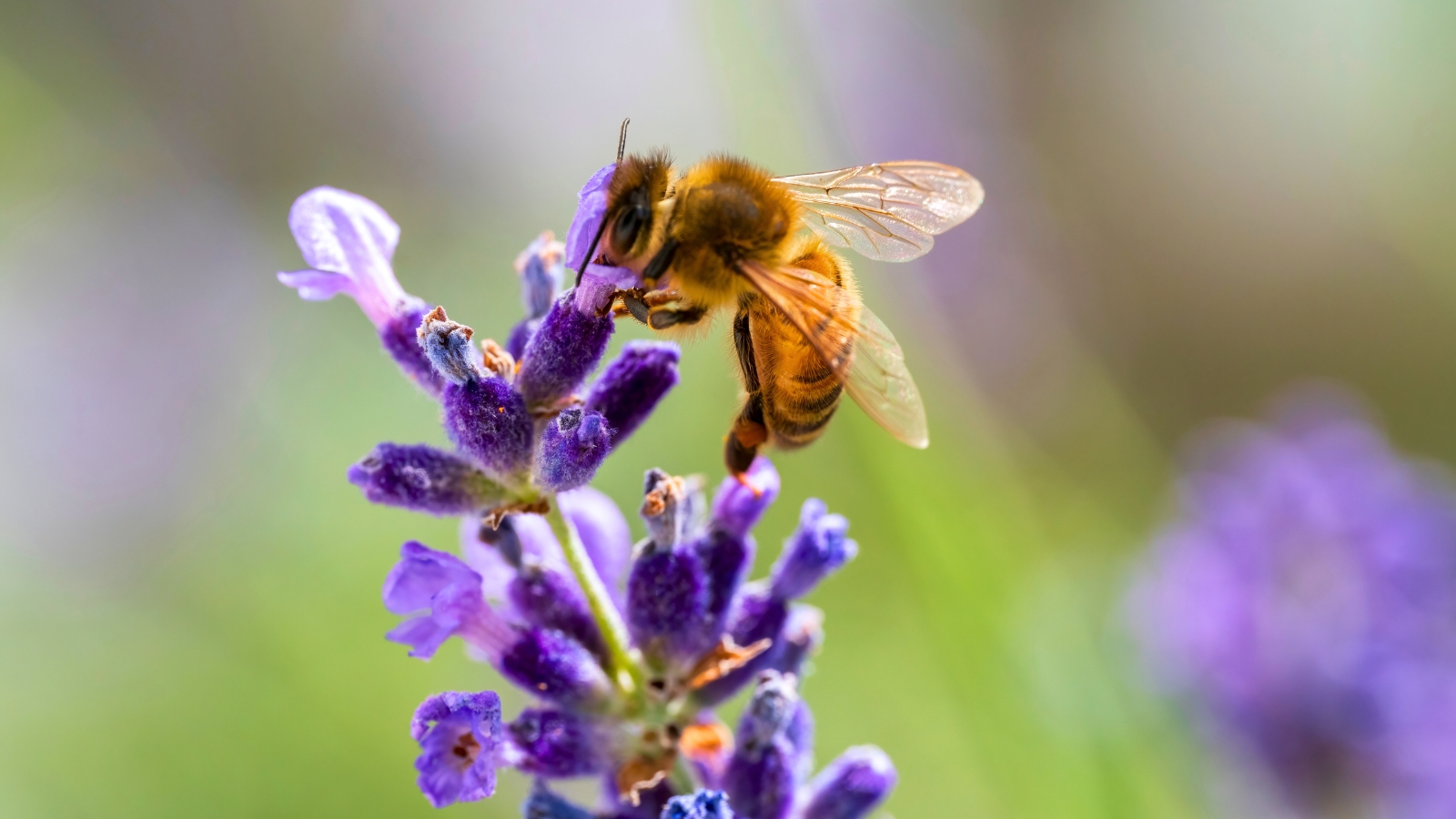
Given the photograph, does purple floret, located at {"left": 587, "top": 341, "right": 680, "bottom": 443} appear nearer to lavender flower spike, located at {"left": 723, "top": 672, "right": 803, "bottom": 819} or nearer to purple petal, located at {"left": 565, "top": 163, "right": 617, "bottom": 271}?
purple petal, located at {"left": 565, "top": 163, "right": 617, "bottom": 271}

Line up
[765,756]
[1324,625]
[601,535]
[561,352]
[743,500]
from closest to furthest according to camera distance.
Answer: [561,352], [765,756], [743,500], [601,535], [1324,625]

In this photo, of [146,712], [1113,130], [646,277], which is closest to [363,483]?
[646,277]

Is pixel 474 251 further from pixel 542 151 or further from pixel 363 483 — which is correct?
pixel 363 483

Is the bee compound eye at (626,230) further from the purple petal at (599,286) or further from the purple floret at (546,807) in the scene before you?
the purple floret at (546,807)

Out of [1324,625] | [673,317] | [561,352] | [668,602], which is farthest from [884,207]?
[1324,625]

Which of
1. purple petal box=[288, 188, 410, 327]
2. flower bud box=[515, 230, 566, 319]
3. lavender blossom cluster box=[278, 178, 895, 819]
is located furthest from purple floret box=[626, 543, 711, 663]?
purple petal box=[288, 188, 410, 327]

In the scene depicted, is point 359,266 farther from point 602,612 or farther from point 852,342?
point 852,342
